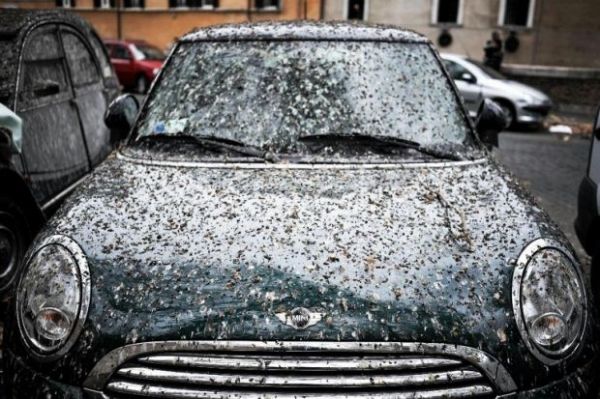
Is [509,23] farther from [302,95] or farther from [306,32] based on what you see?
[302,95]

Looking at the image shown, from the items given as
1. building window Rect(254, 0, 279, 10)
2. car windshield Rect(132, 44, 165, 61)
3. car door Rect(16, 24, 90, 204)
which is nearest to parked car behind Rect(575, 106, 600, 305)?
car door Rect(16, 24, 90, 204)

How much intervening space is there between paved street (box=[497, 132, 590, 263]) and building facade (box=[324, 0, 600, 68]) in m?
13.0

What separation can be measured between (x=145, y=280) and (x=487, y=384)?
3.91 feet

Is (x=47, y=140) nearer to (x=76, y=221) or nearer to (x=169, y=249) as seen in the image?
(x=76, y=221)

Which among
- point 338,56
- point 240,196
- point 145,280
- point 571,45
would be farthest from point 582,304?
point 571,45

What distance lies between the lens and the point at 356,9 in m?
27.9

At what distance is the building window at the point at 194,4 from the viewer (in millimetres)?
29312

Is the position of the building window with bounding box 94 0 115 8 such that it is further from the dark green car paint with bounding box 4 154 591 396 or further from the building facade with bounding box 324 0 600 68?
the dark green car paint with bounding box 4 154 591 396

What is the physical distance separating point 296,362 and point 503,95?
→ 13.5 metres

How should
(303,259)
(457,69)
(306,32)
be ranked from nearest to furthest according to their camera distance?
(303,259) → (306,32) → (457,69)

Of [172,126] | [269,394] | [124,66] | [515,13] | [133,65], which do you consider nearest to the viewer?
→ [269,394]

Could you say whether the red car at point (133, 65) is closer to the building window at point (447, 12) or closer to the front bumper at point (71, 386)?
the building window at point (447, 12)

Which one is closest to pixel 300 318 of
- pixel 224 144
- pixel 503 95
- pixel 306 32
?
pixel 224 144

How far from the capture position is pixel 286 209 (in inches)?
104
